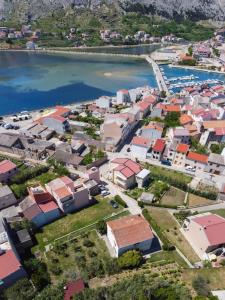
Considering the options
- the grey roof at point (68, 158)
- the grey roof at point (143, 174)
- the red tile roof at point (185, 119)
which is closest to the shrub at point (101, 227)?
the grey roof at point (143, 174)

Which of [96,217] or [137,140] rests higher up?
[137,140]

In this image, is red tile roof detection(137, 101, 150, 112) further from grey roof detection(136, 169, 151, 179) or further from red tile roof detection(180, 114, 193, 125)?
grey roof detection(136, 169, 151, 179)

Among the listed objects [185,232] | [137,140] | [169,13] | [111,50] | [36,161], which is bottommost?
[185,232]

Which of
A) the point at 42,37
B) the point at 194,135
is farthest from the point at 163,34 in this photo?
the point at 194,135

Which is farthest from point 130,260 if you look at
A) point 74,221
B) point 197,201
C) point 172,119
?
point 172,119

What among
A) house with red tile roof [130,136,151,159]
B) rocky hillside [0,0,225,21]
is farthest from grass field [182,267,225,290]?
rocky hillside [0,0,225,21]

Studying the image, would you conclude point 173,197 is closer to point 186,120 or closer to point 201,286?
point 201,286

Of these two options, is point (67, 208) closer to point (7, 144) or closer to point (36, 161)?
point (36, 161)
